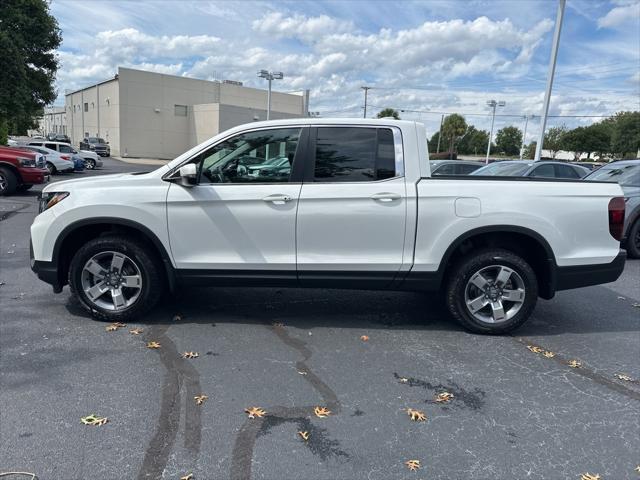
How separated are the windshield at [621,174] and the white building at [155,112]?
40.6m

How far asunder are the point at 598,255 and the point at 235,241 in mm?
3319

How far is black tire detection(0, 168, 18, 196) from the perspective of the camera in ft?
46.6

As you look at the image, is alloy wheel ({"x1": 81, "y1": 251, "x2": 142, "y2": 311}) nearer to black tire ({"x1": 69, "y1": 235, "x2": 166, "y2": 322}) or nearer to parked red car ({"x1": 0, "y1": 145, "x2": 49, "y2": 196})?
black tire ({"x1": 69, "y1": 235, "x2": 166, "y2": 322})

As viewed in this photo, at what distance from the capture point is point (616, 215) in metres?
4.58

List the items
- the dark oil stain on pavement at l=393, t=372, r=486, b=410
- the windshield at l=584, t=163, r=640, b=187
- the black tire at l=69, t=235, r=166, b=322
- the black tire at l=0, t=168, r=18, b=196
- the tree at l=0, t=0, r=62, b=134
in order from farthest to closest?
the tree at l=0, t=0, r=62, b=134
the black tire at l=0, t=168, r=18, b=196
the windshield at l=584, t=163, r=640, b=187
the black tire at l=69, t=235, r=166, b=322
the dark oil stain on pavement at l=393, t=372, r=486, b=410

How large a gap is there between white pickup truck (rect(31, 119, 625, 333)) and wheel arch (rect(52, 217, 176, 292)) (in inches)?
0.7

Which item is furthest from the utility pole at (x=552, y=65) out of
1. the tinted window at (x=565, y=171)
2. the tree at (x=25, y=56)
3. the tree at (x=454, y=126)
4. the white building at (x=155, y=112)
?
the tree at (x=454, y=126)

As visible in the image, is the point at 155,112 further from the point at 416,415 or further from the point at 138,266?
the point at 416,415

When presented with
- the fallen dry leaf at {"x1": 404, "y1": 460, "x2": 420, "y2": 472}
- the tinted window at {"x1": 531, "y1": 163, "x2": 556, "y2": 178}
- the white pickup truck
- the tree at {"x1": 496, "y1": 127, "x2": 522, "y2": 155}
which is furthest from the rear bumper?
the tree at {"x1": 496, "y1": 127, "x2": 522, "y2": 155}

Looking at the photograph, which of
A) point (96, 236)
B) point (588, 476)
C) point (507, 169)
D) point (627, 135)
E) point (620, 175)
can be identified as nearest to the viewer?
point (588, 476)

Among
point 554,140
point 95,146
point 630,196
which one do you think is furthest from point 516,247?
point 554,140

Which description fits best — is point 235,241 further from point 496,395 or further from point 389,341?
point 496,395

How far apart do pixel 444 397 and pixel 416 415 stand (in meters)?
0.36

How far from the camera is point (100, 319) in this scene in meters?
4.84
